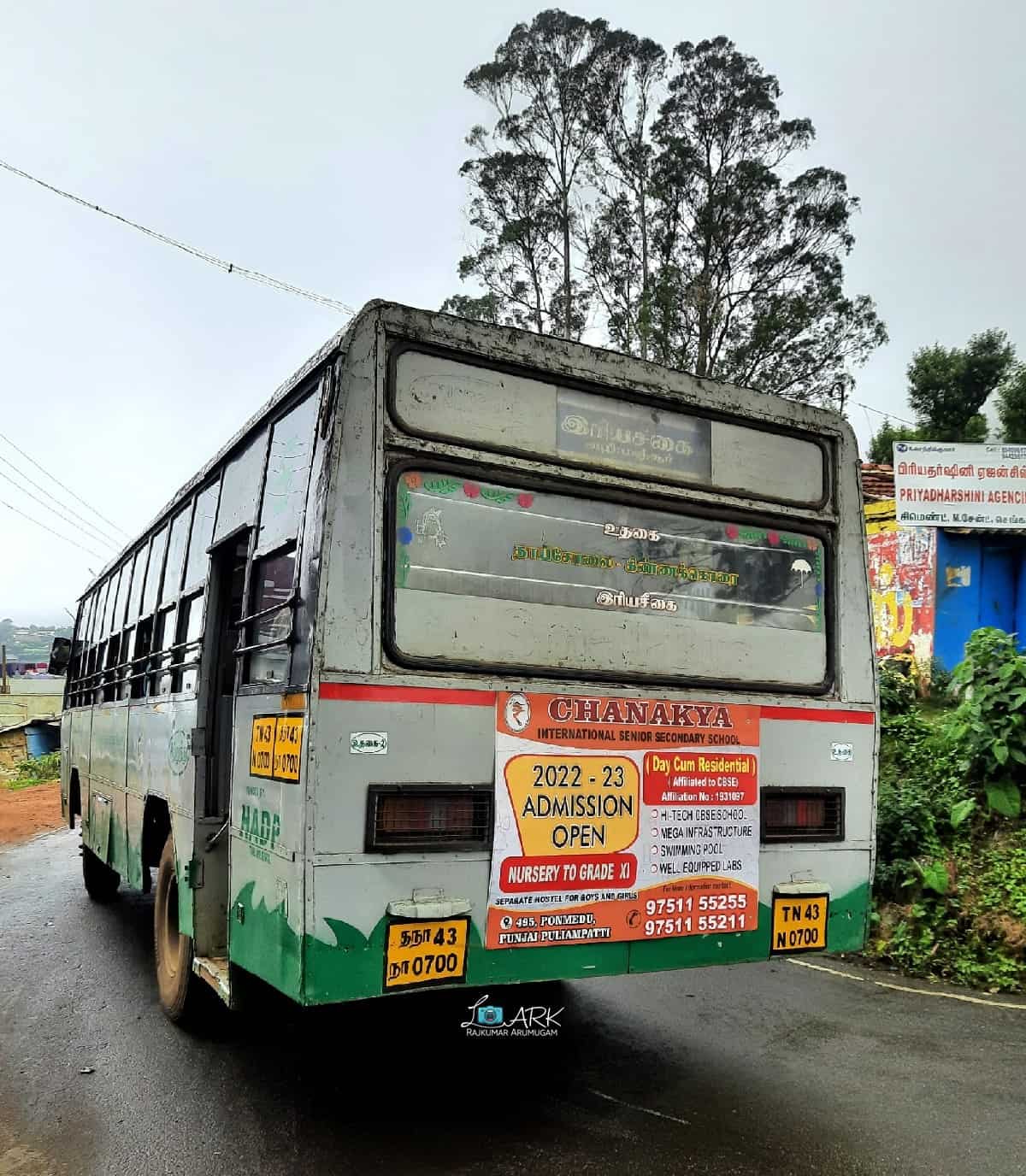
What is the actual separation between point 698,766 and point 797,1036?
205cm

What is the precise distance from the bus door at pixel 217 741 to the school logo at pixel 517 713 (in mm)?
1635

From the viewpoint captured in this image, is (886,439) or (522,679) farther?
(886,439)

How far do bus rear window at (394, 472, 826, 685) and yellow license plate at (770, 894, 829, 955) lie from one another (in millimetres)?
941

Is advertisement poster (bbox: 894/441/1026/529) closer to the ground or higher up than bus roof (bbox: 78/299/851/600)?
higher up

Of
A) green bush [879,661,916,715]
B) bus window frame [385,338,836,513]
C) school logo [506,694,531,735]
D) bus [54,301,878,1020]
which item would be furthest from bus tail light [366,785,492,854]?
green bush [879,661,916,715]

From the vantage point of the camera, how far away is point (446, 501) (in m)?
4.09

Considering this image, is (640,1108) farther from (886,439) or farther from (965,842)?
(886,439)

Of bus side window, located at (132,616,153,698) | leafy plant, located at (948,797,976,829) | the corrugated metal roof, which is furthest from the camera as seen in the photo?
the corrugated metal roof

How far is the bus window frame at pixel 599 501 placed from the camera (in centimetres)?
392

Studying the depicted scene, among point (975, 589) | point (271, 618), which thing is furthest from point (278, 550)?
point (975, 589)

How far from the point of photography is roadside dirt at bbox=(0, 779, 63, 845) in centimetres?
1694

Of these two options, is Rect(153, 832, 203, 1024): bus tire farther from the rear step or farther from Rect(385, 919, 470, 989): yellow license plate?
Rect(385, 919, 470, 989): yellow license plate

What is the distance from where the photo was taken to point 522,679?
13.4 feet

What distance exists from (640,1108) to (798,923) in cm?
101
